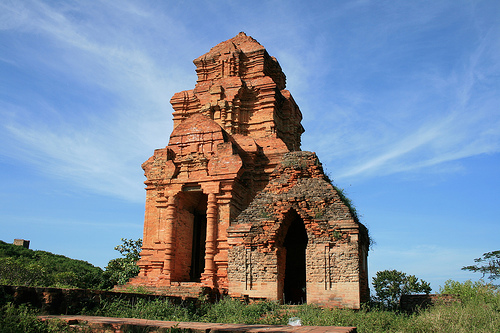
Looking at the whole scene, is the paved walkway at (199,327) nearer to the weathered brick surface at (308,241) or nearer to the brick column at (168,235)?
the weathered brick surface at (308,241)

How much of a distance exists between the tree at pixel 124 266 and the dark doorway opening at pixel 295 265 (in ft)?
21.1

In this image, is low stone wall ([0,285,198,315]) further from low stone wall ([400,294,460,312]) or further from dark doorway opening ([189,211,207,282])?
low stone wall ([400,294,460,312])

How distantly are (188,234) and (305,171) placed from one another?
544 centimetres

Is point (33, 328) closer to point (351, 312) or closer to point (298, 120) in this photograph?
point (351, 312)

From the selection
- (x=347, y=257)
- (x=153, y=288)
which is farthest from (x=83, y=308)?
(x=347, y=257)

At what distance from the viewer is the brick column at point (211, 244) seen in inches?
551

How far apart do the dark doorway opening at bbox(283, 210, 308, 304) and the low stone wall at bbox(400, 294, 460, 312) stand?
382 cm

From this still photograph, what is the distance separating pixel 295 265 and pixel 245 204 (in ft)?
10.4

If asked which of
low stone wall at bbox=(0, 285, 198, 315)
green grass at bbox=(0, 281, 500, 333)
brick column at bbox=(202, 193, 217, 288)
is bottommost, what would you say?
green grass at bbox=(0, 281, 500, 333)

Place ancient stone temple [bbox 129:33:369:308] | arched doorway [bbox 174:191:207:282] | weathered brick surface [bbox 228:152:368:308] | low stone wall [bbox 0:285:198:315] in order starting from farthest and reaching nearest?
1. arched doorway [bbox 174:191:207:282]
2. ancient stone temple [bbox 129:33:369:308]
3. weathered brick surface [bbox 228:152:368:308]
4. low stone wall [bbox 0:285:198:315]

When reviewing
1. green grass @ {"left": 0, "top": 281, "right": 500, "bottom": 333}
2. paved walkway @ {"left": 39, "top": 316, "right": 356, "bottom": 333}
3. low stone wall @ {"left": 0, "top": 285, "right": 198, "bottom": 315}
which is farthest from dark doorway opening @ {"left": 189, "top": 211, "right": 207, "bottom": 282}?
paved walkway @ {"left": 39, "top": 316, "right": 356, "bottom": 333}

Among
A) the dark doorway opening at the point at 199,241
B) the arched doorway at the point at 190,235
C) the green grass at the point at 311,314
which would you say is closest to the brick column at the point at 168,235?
the arched doorway at the point at 190,235

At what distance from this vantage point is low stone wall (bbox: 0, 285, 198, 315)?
7.75 metres

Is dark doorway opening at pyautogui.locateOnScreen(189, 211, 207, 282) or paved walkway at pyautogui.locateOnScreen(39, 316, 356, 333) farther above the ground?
dark doorway opening at pyautogui.locateOnScreen(189, 211, 207, 282)
